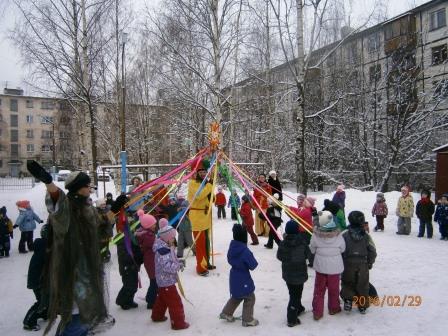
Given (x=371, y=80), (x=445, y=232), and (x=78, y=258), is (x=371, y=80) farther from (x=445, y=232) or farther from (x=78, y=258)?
(x=78, y=258)

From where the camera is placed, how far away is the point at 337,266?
4445 millimetres

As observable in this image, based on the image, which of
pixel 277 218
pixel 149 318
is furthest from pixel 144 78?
pixel 149 318

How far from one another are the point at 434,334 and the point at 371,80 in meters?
17.6

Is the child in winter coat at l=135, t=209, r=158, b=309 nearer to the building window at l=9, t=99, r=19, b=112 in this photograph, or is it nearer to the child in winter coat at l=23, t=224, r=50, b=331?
the child in winter coat at l=23, t=224, r=50, b=331

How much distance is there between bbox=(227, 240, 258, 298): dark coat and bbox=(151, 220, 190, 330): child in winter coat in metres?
0.65

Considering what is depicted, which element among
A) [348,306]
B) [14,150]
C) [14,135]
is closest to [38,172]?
[348,306]

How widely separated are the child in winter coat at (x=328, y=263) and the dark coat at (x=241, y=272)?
83 cm

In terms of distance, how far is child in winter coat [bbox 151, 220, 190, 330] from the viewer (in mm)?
4232

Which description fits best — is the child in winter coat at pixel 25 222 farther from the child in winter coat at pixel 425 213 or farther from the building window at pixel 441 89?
the building window at pixel 441 89

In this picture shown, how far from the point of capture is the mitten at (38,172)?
2.54 m

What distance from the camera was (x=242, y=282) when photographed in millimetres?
4262

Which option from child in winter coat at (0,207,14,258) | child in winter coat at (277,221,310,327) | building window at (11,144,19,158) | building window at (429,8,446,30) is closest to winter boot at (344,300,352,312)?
child in winter coat at (277,221,310,327)

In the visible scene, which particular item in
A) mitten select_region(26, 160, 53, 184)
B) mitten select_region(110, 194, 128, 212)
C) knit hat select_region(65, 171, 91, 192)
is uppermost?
mitten select_region(26, 160, 53, 184)

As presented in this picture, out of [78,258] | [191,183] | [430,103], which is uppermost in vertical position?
[430,103]
